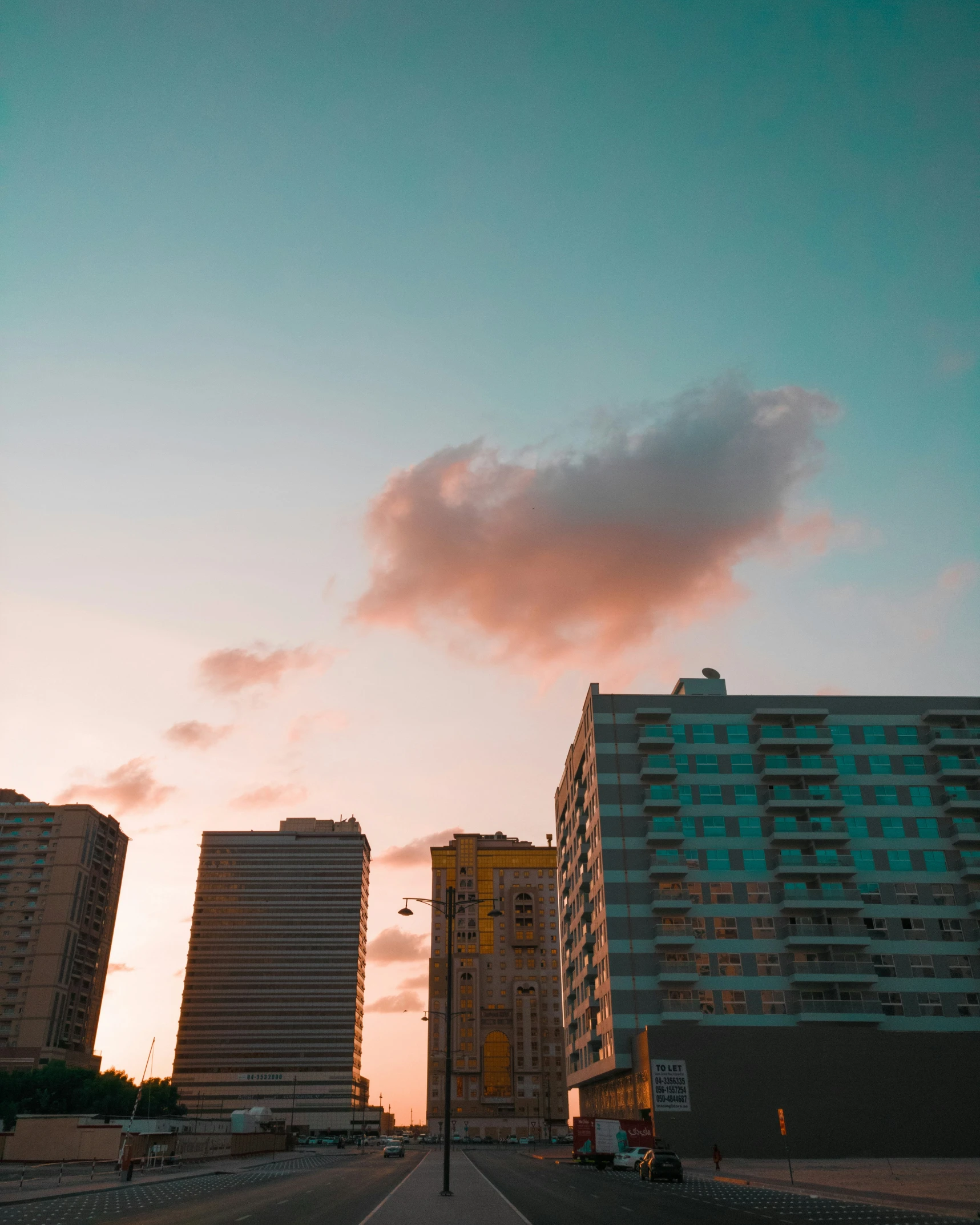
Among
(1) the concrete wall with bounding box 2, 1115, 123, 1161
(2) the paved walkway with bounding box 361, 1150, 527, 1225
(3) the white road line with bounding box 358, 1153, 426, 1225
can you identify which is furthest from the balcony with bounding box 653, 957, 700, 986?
(1) the concrete wall with bounding box 2, 1115, 123, 1161

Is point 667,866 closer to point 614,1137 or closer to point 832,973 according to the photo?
point 832,973

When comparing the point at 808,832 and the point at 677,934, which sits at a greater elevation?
the point at 808,832

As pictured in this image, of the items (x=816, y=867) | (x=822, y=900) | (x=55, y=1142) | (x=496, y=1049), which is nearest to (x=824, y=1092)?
(x=822, y=900)

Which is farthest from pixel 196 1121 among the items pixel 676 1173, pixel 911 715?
pixel 911 715

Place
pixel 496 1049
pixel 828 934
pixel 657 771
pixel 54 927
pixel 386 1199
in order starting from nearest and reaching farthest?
pixel 386 1199
pixel 828 934
pixel 657 771
pixel 54 927
pixel 496 1049

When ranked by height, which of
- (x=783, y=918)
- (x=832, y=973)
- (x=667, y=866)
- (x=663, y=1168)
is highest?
(x=667, y=866)

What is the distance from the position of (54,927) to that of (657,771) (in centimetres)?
11089

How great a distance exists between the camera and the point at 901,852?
81.2 metres

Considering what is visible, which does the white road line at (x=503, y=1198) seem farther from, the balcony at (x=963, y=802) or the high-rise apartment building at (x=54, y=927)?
the high-rise apartment building at (x=54, y=927)

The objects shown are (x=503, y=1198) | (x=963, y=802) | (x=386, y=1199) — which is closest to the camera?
(x=386, y=1199)

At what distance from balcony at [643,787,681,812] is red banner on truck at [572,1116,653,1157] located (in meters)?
26.5

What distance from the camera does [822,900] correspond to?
76.8 m

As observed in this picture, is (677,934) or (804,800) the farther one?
(804,800)

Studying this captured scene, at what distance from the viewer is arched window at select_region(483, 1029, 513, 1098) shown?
182875mm
